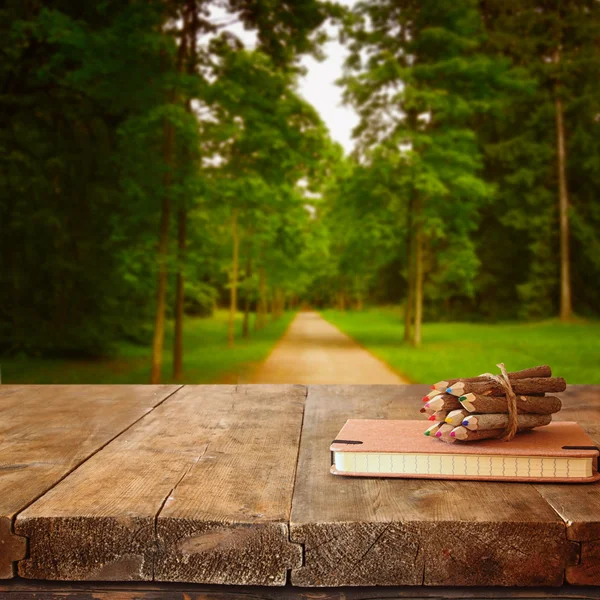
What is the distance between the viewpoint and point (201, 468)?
1043mm

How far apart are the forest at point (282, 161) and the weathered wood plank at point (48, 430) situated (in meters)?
5.50

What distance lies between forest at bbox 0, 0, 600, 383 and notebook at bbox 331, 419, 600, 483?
645cm

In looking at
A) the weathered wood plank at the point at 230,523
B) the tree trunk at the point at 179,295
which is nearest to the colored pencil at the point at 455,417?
the weathered wood plank at the point at 230,523

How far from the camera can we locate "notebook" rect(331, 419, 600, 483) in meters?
0.97

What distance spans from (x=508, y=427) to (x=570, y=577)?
25 centimetres

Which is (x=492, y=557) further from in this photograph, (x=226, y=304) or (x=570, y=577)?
(x=226, y=304)

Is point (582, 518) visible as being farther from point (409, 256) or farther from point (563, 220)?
point (563, 220)

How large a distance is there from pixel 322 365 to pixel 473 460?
7.88m

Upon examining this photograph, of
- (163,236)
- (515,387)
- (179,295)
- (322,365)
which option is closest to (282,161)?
(163,236)

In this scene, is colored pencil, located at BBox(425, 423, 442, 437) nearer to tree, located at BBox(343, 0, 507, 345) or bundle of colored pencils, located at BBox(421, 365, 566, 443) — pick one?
bundle of colored pencils, located at BBox(421, 365, 566, 443)

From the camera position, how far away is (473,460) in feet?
3.22

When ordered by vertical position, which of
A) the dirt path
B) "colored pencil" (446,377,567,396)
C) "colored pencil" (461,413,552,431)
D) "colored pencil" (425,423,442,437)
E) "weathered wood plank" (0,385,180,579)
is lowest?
the dirt path

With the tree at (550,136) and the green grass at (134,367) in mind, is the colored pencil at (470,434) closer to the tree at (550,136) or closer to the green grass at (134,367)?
the green grass at (134,367)

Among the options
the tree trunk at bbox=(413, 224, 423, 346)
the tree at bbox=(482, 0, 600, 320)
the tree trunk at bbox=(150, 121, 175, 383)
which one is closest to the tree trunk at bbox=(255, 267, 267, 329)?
the tree trunk at bbox=(413, 224, 423, 346)
